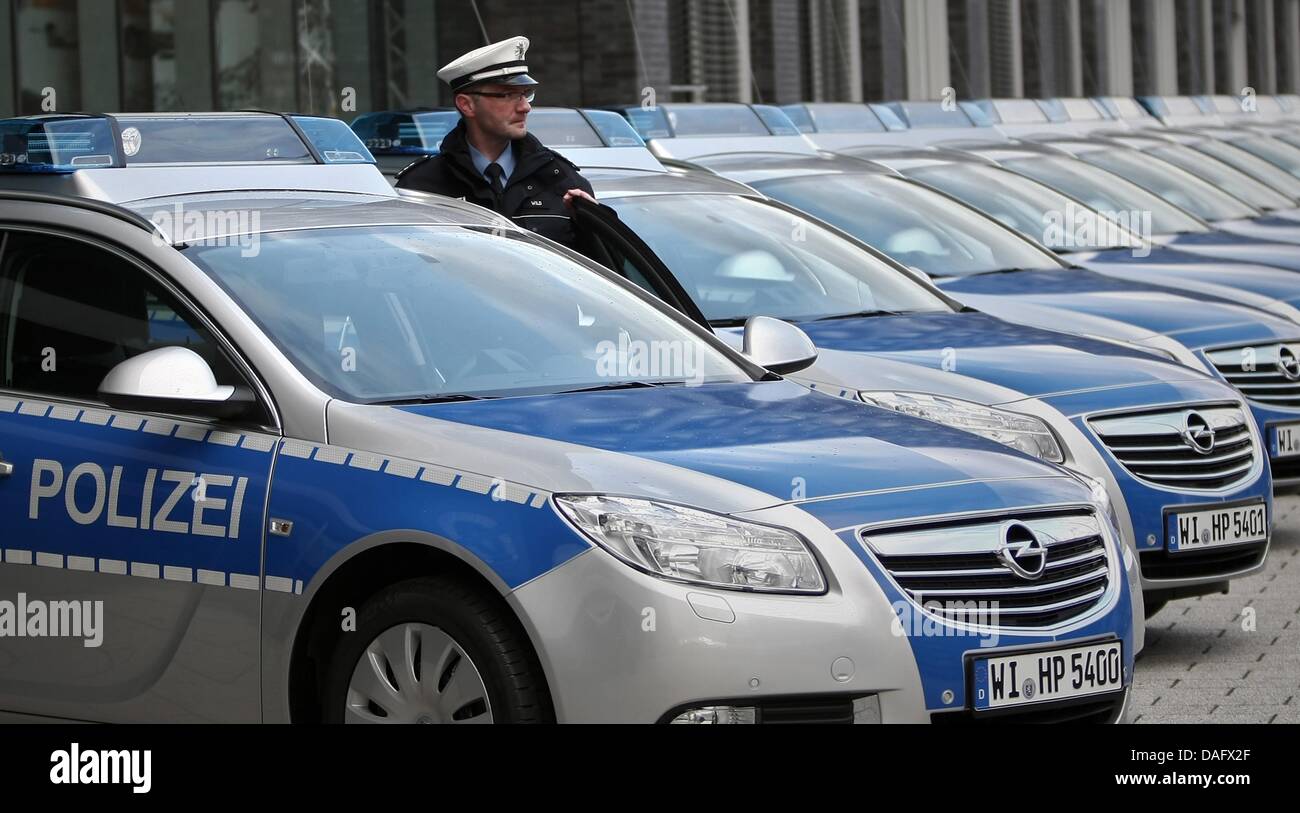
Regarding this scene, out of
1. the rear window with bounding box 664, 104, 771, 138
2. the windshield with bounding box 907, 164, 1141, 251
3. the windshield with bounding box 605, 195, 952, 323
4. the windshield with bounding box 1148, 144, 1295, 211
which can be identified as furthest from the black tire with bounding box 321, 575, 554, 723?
the windshield with bounding box 1148, 144, 1295, 211

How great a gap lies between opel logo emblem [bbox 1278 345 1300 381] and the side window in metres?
5.73

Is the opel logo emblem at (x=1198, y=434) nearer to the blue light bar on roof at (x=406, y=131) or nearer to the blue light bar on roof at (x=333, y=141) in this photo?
the blue light bar on roof at (x=333, y=141)

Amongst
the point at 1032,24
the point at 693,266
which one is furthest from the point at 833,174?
the point at 1032,24

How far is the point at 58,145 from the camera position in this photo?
18.3ft

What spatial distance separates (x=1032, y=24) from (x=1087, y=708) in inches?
1250

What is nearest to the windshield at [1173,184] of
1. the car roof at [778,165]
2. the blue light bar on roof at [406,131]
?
the car roof at [778,165]

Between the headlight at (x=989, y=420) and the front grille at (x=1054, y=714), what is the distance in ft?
7.26

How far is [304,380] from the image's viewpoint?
15.4 ft

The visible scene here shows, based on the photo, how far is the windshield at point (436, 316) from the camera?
16.1 ft

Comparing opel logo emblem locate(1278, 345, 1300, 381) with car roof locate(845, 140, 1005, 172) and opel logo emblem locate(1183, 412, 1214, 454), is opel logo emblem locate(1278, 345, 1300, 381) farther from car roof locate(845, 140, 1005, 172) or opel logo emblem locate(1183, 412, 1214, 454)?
car roof locate(845, 140, 1005, 172)

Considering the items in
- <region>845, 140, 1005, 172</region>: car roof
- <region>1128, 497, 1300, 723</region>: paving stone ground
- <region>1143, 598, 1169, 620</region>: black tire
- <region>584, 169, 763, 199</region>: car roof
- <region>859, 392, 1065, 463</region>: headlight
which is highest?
<region>845, 140, 1005, 172</region>: car roof

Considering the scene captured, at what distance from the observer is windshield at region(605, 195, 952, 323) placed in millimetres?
8016

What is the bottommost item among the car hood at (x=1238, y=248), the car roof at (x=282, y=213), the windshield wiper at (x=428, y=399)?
the windshield wiper at (x=428, y=399)

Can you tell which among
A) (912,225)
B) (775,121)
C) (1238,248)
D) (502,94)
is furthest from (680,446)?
(1238,248)
